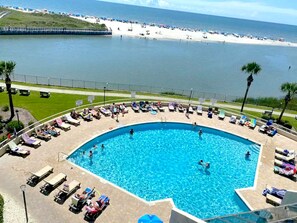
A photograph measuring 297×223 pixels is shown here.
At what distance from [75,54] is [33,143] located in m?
60.1

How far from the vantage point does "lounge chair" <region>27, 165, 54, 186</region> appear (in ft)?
67.7

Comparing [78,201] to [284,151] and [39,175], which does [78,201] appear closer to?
[39,175]

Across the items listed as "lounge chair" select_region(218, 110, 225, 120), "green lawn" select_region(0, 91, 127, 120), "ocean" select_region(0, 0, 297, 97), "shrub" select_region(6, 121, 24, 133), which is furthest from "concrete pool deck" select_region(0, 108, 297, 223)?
"ocean" select_region(0, 0, 297, 97)

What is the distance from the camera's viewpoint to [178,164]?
2659 cm

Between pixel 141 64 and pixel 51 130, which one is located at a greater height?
pixel 141 64

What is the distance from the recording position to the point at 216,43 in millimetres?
137000

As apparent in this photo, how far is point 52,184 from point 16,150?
650cm

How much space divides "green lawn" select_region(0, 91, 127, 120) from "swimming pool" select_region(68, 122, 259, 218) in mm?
8614

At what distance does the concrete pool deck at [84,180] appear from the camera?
1828 cm

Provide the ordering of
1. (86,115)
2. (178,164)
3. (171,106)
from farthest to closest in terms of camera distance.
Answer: (171,106) < (86,115) < (178,164)

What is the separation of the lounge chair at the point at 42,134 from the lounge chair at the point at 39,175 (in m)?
5.49

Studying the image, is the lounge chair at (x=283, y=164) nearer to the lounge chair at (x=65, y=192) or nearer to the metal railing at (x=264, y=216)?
the metal railing at (x=264, y=216)

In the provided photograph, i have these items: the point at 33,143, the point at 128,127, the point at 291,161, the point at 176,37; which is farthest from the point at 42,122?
the point at 176,37

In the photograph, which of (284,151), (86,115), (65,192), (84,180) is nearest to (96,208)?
(65,192)
